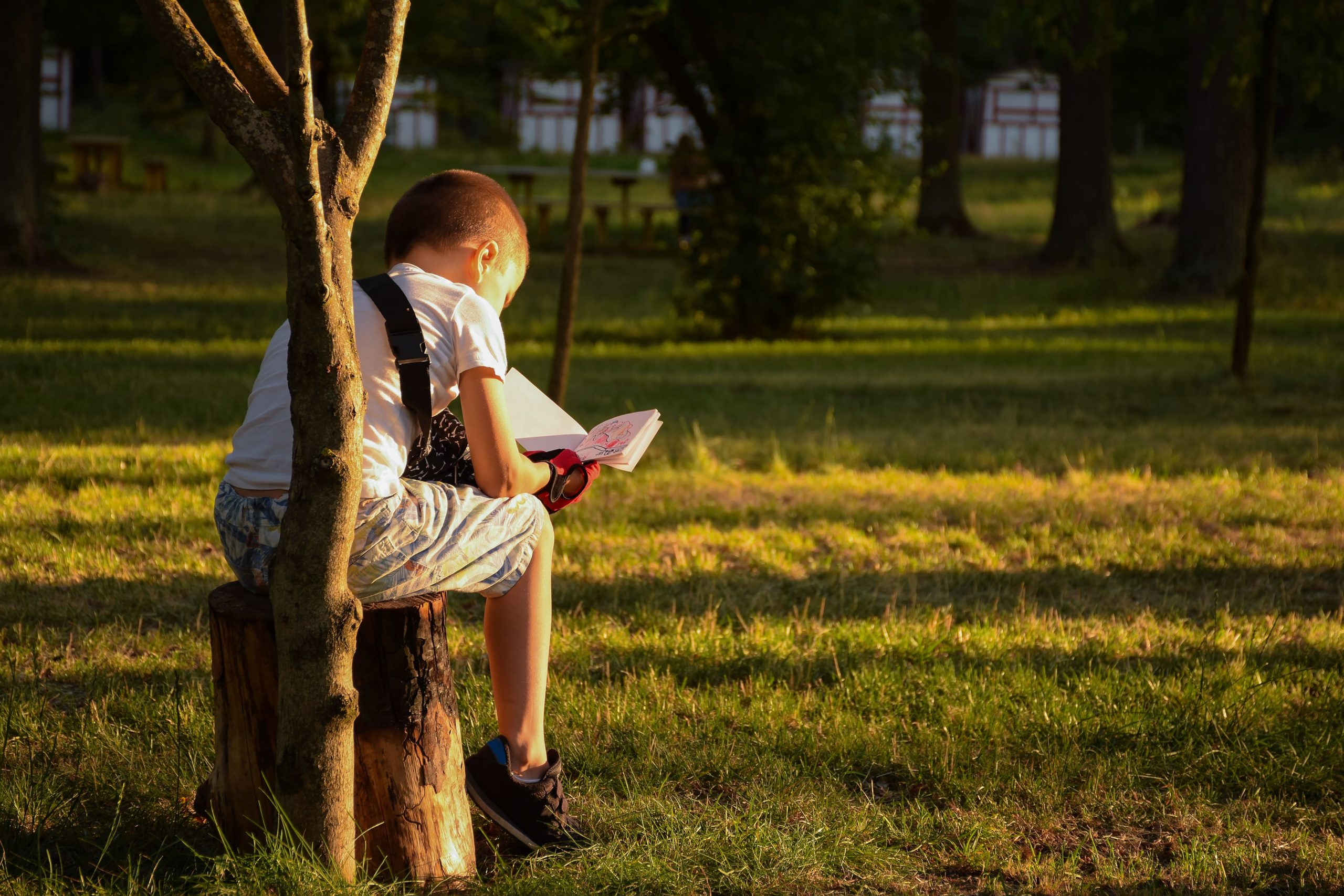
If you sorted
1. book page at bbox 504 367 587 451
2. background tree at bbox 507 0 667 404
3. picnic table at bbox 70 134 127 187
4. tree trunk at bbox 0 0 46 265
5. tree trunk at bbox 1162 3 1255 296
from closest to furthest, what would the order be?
1. book page at bbox 504 367 587 451
2. background tree at bbox 507 0 667 404
3. tree trunk at bbox 0 0 46 265
4. tree trunk at bbox 1162 3 1255 296
5. picnic table at bbox 70 134 127 187

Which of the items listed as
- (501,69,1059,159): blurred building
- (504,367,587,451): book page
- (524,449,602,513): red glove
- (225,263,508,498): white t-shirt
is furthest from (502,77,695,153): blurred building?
(225,263,508,498): white t-shirt

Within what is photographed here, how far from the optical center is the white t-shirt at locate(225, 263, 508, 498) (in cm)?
284

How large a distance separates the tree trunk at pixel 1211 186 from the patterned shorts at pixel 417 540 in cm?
1590

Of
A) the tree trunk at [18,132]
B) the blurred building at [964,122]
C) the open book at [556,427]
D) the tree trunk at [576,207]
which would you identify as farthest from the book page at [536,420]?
the blurred building at [964,122]

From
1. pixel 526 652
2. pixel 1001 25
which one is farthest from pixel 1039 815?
pixel 1001 25

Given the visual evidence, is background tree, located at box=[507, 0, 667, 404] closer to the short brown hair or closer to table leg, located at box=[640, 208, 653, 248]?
the short brown hair

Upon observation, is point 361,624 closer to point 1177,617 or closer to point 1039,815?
point 1039,815

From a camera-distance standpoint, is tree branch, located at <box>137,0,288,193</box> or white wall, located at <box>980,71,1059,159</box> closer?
tree branch, located at <box>137,0,288,193</box>

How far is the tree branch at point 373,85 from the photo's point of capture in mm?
2682

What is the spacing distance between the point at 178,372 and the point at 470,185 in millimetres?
7953

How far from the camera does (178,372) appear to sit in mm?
10336

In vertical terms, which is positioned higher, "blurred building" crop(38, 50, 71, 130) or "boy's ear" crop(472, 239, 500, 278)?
"blurred building" crop(38, 50, 71, 130)

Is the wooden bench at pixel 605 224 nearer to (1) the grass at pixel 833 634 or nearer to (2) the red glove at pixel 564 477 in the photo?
(1) the grass at pixel 833 634

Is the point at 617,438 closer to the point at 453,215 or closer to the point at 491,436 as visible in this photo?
the point at 491,436
